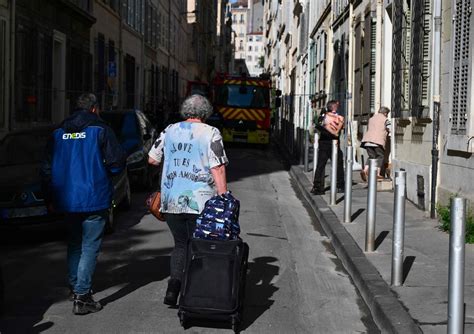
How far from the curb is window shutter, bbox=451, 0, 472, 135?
2026 millimetres

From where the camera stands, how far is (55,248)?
9.41m

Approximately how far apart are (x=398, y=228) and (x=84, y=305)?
9.02 ft

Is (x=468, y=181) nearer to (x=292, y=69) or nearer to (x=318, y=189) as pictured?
(x=318, y=189)

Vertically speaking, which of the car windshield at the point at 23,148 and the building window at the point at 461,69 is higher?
the building window at the point at 461,69

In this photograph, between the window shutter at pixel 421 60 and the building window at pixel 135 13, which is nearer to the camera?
the window shutter at pixel 421 60

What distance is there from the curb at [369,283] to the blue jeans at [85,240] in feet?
7.49

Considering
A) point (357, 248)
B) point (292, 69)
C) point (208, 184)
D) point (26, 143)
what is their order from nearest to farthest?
point (208, 184) < point (357, 248) < point (26, 143) < point (292, 69)

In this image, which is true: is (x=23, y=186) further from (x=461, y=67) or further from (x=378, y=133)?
(x=378, y=133)

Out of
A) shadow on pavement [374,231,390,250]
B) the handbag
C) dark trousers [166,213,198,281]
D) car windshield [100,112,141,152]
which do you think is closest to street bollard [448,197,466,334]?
dark trousers [166,213,198,281]

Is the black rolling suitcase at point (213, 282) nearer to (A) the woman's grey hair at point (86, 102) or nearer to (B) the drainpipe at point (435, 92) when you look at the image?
(A) the woman's grey hair at point (86, 102)

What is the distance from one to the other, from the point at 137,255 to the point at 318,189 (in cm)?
604

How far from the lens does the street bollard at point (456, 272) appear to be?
187 inches

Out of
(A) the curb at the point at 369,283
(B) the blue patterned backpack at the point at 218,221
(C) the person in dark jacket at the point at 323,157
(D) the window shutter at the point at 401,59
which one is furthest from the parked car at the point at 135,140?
(B) the blue patterned backpack at the point at 218,221

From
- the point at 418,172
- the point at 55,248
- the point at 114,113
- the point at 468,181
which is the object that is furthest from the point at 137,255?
the point at 114,113
